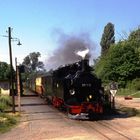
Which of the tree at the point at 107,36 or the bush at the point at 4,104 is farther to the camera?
the tree at the point at 107,36

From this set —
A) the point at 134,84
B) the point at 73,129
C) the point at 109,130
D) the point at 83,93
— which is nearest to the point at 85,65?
the point at 83,93

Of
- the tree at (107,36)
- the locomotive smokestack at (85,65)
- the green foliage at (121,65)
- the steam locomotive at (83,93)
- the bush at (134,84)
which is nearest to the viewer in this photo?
the steam locomotive at (83,93)

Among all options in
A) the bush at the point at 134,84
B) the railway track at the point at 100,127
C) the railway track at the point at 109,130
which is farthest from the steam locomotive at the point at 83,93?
the bush at the point at 134,84

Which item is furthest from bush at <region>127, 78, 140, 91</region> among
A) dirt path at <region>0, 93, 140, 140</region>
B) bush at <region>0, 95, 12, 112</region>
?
dirt path at <region>0, 93, 140, 140</region>

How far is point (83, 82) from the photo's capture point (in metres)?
26.6

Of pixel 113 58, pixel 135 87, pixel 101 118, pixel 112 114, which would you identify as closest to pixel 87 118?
pixel 101 118

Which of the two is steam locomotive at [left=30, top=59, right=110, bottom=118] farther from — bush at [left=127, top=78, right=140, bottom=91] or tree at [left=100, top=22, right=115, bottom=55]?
tree at [left=100, top=22, right=115, bottom=55]

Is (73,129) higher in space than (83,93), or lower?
lower

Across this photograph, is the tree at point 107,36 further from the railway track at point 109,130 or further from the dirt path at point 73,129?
the railway track at point 109,130

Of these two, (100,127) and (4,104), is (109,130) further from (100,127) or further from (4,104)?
(4,104)

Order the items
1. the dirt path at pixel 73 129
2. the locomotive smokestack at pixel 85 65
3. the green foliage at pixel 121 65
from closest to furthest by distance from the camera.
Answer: the dirt path at pixel 73 129, the locomotive smokestack at pixel 85 65, the green foliage at pixel 121 65

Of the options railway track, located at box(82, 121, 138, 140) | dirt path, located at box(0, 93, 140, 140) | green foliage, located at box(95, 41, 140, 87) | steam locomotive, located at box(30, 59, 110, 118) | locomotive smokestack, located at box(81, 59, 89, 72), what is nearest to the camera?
railway track, located at box(82, 121, 138, 140)

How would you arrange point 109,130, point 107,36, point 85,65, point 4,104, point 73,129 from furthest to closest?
point 107,36 < point 4,104 < point 85,65 < point 73,129 < point 109,130

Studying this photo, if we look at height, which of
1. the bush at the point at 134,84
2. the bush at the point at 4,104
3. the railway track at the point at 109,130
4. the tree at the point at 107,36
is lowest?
the railway track at the point at 109,130
